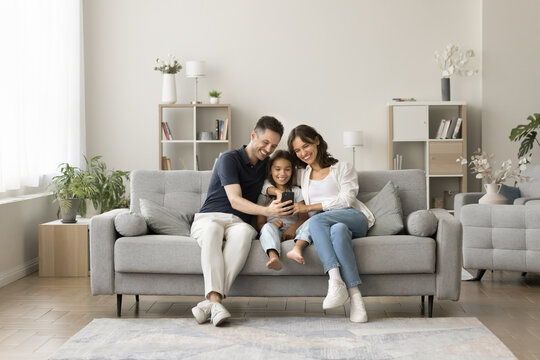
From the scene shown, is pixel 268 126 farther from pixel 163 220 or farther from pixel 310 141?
pixel 163 220

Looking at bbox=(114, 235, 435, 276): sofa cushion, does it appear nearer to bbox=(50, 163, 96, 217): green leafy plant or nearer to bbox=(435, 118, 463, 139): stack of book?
bbox=(50, 163, 96, 217): green leafy plant

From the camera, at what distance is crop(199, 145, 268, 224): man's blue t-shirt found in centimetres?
383

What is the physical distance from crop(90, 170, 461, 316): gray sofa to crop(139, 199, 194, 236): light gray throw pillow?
11cm

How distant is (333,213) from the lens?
3.68m

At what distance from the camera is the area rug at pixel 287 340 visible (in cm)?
292

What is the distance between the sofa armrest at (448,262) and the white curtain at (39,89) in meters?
3.23

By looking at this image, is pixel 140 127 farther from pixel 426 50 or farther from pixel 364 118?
pixel 426 50

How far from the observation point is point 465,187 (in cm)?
663

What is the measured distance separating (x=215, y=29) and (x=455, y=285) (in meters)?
4.40

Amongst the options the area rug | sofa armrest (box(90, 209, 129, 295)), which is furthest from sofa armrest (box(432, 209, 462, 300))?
sofa armrest (box(90, 209, 129, 295))

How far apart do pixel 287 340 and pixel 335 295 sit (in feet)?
1.25

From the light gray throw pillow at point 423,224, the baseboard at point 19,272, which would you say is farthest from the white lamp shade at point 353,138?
the baseboard at point 19,272

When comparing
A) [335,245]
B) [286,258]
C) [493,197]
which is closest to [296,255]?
[286,258]

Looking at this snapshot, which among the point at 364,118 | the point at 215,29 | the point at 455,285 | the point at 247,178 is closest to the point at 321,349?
the point at 455,285
